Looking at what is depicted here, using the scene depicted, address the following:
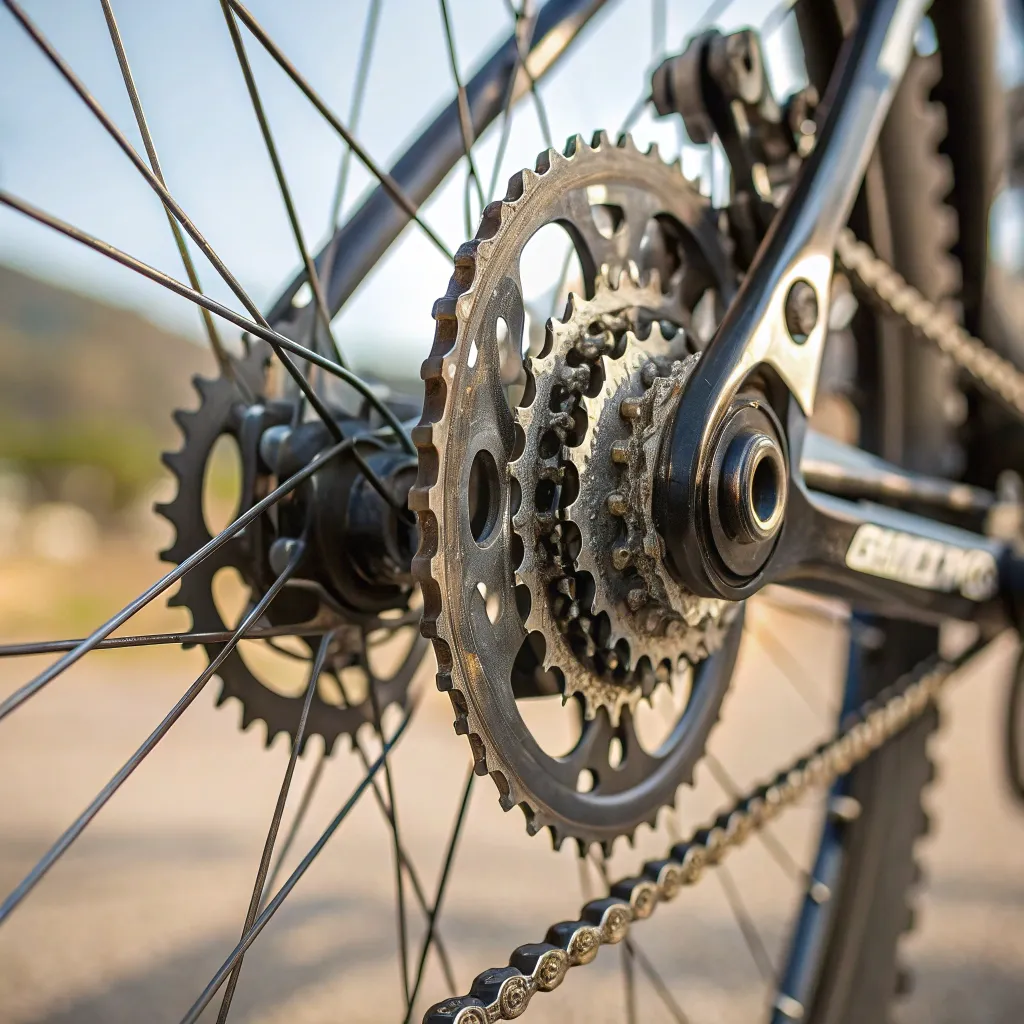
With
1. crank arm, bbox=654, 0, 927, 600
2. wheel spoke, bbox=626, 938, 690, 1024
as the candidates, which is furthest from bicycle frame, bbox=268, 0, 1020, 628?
wheel spoke, bbox=626, 938, 690, 1024

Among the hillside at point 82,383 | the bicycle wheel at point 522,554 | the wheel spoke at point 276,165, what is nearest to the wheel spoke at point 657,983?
the bicycle wheel at point 522,554

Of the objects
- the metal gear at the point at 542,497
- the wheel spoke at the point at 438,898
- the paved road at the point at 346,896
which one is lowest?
the paved road at the point at 346,896

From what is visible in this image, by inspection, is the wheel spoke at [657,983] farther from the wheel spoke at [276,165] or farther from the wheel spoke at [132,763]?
the wheel spoke at [276,165]

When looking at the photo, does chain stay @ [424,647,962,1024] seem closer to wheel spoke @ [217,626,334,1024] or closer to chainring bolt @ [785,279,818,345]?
wheel spoke @ [217,626,334,1024]

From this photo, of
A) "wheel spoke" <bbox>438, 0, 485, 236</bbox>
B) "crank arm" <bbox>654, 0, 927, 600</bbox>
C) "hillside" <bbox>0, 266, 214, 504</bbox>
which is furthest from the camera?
"hillside" <bbox>0, 266, 214, 504</bbox>

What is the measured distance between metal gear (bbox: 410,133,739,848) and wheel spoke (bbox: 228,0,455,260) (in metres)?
0.06

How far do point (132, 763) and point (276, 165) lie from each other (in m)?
0.29

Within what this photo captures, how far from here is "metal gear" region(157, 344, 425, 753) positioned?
1.69 feet

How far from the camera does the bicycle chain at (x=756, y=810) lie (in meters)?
0.42

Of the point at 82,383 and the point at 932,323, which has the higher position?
the point at 82,383

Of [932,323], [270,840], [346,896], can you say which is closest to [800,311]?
[932,323]

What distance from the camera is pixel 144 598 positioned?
1.27ft

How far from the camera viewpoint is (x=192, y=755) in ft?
5.72

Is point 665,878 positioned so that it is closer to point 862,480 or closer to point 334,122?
point 862,480
